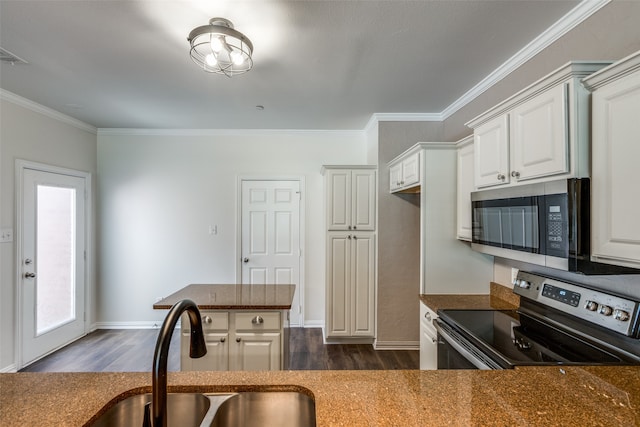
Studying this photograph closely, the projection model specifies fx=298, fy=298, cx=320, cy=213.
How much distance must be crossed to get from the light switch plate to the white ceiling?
1.29m

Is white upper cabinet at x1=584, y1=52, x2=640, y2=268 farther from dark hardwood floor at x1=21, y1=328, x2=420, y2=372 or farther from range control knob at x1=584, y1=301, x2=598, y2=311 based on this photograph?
dark hardwood floor at x1=21, y1=328, x2=420, y2=372

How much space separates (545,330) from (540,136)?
3.41 feet

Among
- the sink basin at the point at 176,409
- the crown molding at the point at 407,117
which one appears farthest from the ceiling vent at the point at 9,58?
the crown molding at the point at 407,117

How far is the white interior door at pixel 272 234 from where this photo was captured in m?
3.95

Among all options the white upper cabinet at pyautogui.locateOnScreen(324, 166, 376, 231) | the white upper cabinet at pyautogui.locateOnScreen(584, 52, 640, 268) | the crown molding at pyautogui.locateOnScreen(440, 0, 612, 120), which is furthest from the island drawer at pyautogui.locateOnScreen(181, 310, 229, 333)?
the crown molding at pyautogui.locateOnScreen(440, 0, 612, 120)

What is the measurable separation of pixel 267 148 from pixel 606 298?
3.53 meters

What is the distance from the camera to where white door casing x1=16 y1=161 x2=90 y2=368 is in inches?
114

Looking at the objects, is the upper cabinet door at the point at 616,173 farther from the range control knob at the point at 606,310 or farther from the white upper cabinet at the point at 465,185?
the white upper cabinet at the point at 465,185

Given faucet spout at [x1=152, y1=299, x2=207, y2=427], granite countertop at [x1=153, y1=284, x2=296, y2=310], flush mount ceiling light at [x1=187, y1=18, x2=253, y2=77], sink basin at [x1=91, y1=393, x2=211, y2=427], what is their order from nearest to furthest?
1. faucet spout at [x1=152, y1=299, x2=207, y2=427]
2. sink basin at [x1=91, y1=393, x2=211, y2=427]
3. flush mount ceiling light at [x1=187, y1=18, x2=253, y2=77]
4. granite countertop at [x1=153, y1=284, x2=296, y2=310]

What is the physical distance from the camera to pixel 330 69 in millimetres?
2318

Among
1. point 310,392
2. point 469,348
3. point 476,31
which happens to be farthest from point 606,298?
point 476,31

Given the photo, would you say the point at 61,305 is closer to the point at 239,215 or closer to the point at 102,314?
the point at 102,314

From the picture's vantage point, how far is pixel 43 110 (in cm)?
311

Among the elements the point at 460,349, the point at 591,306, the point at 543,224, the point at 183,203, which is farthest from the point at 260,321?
the point at 183,203
